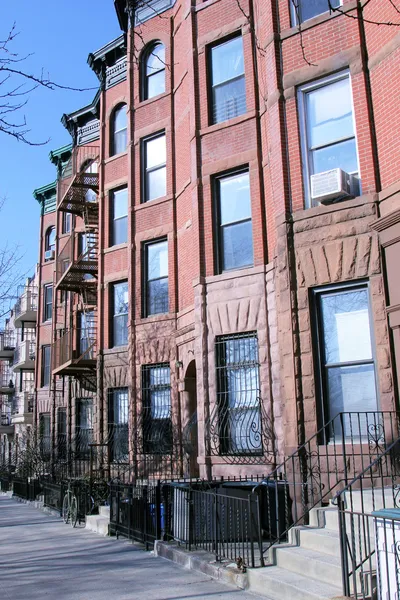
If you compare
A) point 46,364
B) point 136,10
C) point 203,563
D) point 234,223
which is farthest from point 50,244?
point 203,563

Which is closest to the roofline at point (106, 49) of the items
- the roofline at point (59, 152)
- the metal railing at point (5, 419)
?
the roofline at point (59, 152)

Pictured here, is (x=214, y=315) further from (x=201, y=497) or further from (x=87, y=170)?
(x=87, y=170)

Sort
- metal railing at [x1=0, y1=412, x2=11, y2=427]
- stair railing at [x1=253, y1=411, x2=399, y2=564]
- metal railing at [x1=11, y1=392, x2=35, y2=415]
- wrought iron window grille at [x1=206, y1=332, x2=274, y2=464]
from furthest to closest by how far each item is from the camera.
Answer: metal railing at [x1=0, y1=412, x2=11, y2=427], metal railing at [x1=11, y1=392, x2=35, y2=415], wrought iron window grille at [x1=206, y1=332, x2=274, y2=464], stair railing at [x1=253, y1=411, x2=399, y2=564]

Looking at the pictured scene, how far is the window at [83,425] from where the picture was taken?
65.8 feet

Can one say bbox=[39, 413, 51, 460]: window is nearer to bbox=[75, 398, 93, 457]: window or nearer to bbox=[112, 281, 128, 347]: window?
bbox=[75, 398, 93, 457]: window

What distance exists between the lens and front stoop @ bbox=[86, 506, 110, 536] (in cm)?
1226

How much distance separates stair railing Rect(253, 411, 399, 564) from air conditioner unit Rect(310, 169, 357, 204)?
10.7 ft

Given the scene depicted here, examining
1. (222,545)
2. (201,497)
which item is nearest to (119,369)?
(201,497)

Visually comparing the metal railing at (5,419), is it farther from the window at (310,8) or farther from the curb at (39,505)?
the window at (310,8)

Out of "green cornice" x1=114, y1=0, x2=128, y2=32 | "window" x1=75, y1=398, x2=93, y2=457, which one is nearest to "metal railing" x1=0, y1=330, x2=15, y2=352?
"window" x1=75, y1=398, x2=93, y2=457

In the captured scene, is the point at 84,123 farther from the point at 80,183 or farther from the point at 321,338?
the point at 321,338

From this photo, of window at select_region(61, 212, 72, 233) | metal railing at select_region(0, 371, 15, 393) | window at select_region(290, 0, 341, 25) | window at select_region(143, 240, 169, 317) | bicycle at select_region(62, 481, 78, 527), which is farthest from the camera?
metal railing at select_region(0, 371, 15, 393)

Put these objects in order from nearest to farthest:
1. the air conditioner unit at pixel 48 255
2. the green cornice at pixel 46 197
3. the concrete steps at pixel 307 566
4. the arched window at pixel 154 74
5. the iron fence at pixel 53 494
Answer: the concrete steps at pixel 307 566 < the iron fence at pixel 53 494 < the arched window at pixel 154 74 < the air conditioner unit at pixel 48 255 < the green cornice at pixel 46 197

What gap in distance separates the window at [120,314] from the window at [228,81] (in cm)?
641
